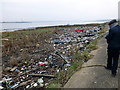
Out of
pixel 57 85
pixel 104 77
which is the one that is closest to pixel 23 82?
pixel 57 85

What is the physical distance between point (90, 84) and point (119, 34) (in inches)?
59.9

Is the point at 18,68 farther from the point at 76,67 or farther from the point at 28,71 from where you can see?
the point at 76,67

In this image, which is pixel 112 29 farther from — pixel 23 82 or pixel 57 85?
pixel 23 82

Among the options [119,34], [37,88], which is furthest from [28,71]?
[119,34]

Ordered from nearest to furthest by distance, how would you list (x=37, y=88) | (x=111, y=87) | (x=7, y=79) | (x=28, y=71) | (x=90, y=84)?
1. (x=111, y=87)
2. (x=90, y=84)
3. (x=37, y=88)
4. (x=7, y=79)
5. (x=28, y=71)

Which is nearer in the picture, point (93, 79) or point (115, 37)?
point (115, 37)

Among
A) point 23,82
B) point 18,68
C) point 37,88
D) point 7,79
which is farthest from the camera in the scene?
point 18,68

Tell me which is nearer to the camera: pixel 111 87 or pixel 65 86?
pixel 111 87

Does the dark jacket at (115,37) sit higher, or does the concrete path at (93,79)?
the dark jacket at (115,37)

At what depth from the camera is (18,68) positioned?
562 cm

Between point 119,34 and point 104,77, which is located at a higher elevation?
point 119,34

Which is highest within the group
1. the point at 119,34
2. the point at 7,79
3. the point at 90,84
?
the point at 119,34

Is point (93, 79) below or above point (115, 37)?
below

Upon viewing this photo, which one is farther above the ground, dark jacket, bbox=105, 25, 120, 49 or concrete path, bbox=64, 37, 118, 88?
dark jacket, bbox=105, 25, 120, 49
